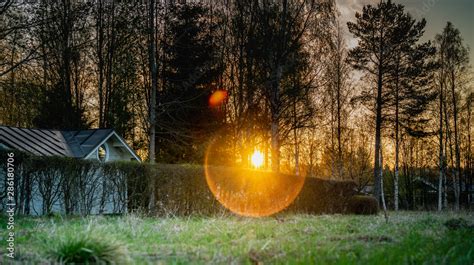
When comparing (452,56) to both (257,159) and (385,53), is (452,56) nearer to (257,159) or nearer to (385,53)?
(385,53)

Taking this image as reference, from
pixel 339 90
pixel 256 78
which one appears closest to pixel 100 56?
pixel 256 78

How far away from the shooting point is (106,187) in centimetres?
1185

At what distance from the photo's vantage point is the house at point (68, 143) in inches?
653

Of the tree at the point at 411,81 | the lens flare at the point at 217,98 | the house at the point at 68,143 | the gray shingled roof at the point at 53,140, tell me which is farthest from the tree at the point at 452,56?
the gray shingled roof at the point at 53,140

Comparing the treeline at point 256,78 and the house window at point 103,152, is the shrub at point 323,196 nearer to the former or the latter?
the treeline at point 256,78

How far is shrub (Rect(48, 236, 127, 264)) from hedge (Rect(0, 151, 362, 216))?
22.4 feet

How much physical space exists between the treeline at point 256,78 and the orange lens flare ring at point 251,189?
1.84 metres

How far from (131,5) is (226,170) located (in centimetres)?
1374

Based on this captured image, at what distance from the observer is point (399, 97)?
24.9m

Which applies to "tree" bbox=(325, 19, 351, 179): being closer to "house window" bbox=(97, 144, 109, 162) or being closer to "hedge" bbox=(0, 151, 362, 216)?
"house window" bbox=(97, 144, 109, 162)

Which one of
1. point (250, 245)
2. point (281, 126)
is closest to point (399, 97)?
point (281, 126)

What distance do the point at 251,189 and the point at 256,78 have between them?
23.3ft

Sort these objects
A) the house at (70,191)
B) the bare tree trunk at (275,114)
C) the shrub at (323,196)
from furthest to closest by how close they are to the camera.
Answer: the bare tree trunk at (275,114), the shrub at (323,196), the house at (70,191)

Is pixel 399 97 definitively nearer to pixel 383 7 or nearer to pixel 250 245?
pixel 383 7
